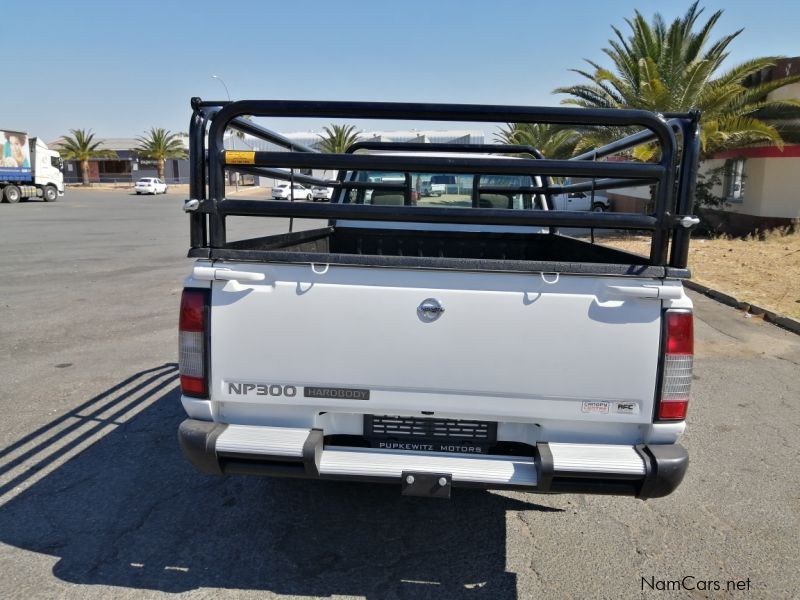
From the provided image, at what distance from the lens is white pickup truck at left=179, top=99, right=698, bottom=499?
8.68ft

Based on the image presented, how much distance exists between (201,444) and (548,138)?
24.5 metres

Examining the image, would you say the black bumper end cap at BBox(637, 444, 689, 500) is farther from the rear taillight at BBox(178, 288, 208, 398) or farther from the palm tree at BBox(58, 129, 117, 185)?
the palm tree at BBox(58, 129, 117, 185)

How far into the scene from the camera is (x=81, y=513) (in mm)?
3539

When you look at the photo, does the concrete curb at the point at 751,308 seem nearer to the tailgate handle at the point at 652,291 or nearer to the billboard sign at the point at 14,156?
the tailgate handle at the point at 652,291

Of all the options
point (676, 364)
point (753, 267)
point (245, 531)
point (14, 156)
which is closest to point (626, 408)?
point (676, 364)

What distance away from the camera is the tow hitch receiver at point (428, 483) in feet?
8.80

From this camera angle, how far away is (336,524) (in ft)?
Answer: 11.4

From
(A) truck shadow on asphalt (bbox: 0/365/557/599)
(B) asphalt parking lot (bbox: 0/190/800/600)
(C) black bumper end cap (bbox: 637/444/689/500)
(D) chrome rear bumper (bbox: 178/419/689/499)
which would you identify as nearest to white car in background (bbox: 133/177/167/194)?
(B) asphalt parking lot (bbox: 0/190/800/600)

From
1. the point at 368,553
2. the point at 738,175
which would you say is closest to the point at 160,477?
the point at 368,553

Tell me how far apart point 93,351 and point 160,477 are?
3325mm

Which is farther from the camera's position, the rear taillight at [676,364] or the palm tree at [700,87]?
the palm tree at [700,87]

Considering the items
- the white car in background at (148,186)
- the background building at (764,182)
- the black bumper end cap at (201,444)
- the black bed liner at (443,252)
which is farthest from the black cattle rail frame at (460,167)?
the white car in background at (148,186)
